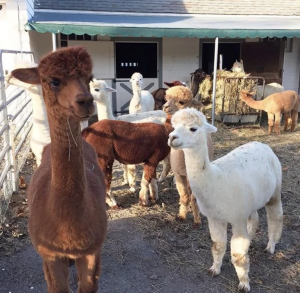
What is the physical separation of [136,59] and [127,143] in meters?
7.62

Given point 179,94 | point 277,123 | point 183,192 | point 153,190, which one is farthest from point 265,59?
point 183,192

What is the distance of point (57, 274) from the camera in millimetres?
2252

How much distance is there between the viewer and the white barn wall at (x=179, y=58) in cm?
1134

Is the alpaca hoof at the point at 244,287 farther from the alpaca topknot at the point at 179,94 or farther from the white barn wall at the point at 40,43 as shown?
the white barn wall at the point at 40,43

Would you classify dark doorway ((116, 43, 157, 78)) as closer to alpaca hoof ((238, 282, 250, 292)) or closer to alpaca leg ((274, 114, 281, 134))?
alpaca leg ((274, 114, 281, 134))

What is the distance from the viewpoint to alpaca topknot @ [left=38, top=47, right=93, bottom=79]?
1.61 metres

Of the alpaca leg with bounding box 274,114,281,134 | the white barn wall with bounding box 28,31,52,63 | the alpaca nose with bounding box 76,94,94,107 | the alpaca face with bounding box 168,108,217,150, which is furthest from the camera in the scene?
the white barn wall with bounding box 28,31,52,63

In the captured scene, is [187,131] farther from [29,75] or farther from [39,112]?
[39,112]

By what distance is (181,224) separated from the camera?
403 centimetres

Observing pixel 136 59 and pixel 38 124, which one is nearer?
pixel 38 124

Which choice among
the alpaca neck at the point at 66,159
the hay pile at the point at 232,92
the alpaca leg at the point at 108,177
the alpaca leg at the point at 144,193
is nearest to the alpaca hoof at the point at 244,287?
the alpaca neck at the point at 66,159

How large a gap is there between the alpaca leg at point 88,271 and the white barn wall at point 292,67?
1162 cm

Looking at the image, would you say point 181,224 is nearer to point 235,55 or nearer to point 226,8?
point 235,55

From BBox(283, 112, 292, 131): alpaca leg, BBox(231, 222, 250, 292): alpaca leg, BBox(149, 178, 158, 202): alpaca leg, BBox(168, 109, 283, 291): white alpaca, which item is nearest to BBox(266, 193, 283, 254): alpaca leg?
BBox(168, 109, 283, 291): white alpaca
